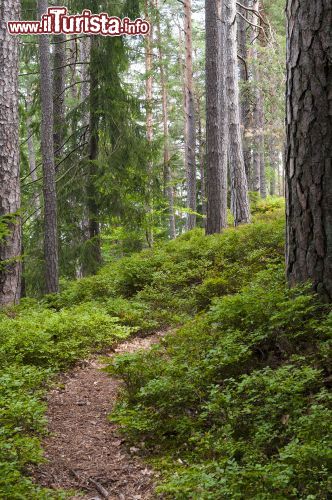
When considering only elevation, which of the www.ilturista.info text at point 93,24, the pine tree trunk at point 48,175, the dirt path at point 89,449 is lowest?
the dirt path at point 89,449

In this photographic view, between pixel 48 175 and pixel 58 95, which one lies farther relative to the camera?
pixel 58 95

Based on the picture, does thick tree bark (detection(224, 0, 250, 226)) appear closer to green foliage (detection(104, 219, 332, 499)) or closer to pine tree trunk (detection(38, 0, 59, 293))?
pine tree trunk (detection(38, 0, 59, 293))

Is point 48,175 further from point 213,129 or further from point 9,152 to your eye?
point 213,129

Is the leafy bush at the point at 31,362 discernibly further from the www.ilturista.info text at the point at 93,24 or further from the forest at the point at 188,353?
the www.ilturista.info text at the point at 93,24

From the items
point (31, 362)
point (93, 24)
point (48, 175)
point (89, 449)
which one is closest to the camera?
point (89, 449)

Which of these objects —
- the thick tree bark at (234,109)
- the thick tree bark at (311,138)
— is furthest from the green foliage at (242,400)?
the thick tree bark at (234,109)

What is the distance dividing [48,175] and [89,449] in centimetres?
778

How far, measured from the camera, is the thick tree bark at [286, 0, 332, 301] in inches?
193

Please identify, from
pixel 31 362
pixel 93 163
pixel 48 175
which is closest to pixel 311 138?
pixel 31 362

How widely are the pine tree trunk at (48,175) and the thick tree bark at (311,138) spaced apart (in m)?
6.86

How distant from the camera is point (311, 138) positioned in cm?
499

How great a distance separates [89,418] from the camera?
5207 millimetres

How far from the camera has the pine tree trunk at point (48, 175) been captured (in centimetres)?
1091

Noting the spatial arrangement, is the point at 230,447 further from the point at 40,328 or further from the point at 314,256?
the point at 40,328
